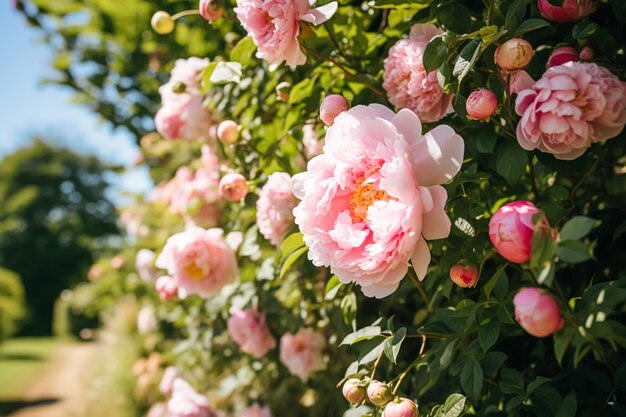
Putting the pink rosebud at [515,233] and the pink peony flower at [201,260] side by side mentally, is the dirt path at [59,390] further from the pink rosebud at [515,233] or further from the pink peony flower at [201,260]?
the pink rosebud at [515,233]

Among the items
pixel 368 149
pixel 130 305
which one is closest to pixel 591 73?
pixel 368 149

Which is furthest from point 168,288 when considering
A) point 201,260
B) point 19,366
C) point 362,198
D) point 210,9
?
point 19,366

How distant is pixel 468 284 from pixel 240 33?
3.25 ft

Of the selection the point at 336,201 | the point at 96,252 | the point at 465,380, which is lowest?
the point at 96,252

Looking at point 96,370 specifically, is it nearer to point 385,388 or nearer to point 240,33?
point 240,33

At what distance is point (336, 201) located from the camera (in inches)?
31.5

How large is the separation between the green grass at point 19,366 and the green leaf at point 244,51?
9521 mm

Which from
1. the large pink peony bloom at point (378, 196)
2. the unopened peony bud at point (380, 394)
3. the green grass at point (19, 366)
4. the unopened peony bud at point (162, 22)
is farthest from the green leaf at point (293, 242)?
the green grass at point (19, 366)

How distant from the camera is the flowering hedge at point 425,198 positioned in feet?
2.37

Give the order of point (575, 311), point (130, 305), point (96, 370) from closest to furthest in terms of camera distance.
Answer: point (575, 311), point (130, 305), point (96, 370)

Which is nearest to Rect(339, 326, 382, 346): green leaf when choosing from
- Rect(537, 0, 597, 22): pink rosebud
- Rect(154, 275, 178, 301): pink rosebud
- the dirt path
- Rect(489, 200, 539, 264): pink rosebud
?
Rect(489, 200, 539, 264): pink rosebud

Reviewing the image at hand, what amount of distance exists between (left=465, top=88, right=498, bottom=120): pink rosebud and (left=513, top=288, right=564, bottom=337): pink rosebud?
0.85 feet

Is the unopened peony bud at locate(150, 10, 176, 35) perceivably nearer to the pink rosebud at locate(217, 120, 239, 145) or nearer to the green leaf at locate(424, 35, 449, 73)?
the pink rosebud at locate(217, 120, 239, 145)

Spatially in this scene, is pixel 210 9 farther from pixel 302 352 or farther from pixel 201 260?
pixel 302 352
